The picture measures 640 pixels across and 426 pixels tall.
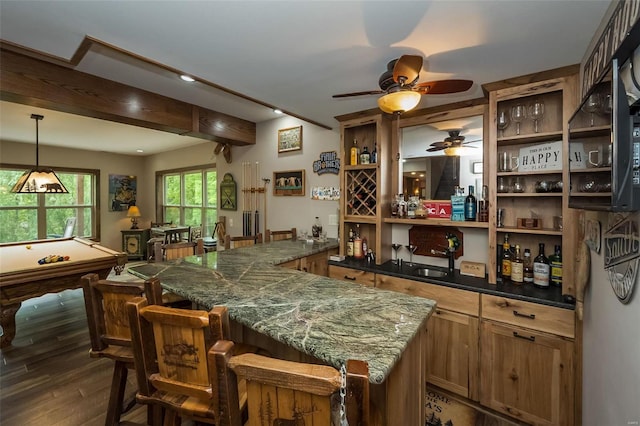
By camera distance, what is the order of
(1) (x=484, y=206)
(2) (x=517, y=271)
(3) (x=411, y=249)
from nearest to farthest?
1. (2) (x=517, y=271)
2. (1) (x=484, y=206)
3. (3) (x=411, y=249)

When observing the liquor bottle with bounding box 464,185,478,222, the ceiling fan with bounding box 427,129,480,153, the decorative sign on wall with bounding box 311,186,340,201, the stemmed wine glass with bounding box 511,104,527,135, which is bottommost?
the liquor bottle with bounding box 464,185,478,222

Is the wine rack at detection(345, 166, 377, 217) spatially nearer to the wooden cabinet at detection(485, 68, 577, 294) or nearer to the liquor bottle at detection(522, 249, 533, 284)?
the wooden cabinet at detection(485, 68, 577, 294)

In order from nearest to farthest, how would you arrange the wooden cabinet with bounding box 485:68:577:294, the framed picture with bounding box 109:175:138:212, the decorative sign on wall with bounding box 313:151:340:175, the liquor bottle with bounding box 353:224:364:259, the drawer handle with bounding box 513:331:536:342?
the drawer handle with bounding box 513:331:536:342, the wooden cabinet with bounding box 485:68:577:294, the liquor bottle with bounding box 353:224:364:259, the decorative sign on wall with bounding box 313:151:340:175, the framed picture with bounding box 109:175:138:212

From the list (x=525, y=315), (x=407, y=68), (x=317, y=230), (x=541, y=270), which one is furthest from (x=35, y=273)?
(x=541, y=270)

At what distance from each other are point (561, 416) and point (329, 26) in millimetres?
2725

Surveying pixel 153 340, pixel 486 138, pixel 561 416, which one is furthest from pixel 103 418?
pixel 486 138

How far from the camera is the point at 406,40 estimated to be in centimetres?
156

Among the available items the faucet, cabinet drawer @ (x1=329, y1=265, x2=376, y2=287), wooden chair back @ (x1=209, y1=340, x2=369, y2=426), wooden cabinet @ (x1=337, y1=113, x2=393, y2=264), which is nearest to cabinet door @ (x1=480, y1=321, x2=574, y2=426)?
the faucet

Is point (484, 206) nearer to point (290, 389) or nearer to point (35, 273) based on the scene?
point (290, 389)

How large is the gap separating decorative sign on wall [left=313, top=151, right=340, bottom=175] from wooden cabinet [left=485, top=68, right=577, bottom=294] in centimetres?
168

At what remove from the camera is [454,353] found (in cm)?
205

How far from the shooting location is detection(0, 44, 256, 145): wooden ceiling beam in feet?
6.87

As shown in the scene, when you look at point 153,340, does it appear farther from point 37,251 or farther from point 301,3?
point 37,251

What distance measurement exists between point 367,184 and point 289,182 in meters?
1.31
